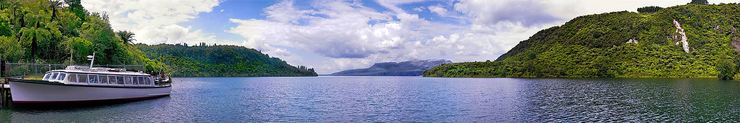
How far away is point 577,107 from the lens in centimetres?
5641

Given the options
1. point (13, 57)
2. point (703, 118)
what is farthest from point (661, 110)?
point (13, 57)

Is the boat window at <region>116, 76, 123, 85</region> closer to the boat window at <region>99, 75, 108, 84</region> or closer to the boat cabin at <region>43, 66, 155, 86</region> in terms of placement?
the boat cabin at <region>43, 66, 155, 86</region>

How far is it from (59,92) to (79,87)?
2066 mm

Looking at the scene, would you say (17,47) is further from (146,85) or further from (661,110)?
(661,110)

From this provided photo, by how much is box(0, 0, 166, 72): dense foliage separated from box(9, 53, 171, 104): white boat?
14964mm

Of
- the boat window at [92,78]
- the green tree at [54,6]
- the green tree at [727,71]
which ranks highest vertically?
the green tree at [54,6]

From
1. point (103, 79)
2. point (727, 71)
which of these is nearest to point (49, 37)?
point (103, 79)

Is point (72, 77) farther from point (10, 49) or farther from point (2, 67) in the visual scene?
point (10, 49)

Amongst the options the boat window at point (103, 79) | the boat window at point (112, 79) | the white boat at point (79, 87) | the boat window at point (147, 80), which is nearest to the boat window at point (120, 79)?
the white boat at point (79, 87)

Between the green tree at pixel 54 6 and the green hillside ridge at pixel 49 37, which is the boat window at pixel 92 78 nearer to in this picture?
the green hillside ridge at pixel 49 37

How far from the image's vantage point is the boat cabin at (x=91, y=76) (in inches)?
2061

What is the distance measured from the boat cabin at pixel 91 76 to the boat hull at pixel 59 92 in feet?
Result: 2.38

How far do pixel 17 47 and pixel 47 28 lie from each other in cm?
921

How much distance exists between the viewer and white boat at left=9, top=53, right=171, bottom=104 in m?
48.3
